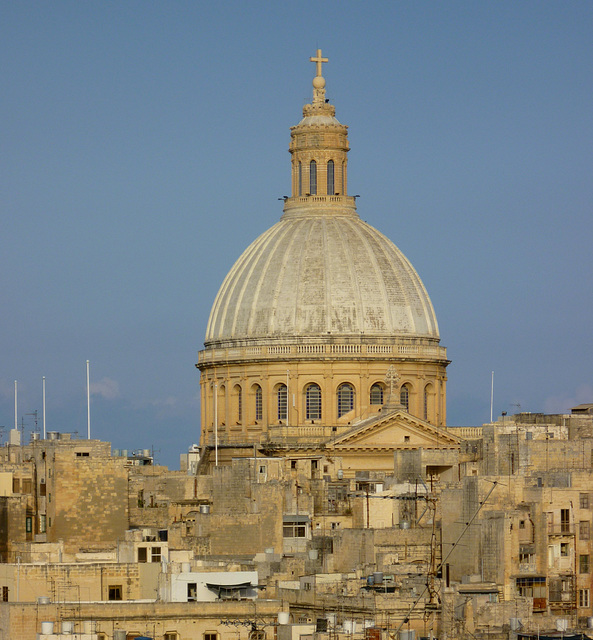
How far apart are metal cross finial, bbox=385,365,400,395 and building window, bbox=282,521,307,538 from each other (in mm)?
28495

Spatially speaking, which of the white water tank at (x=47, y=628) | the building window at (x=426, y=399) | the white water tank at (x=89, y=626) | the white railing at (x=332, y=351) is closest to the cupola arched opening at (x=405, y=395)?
the building window at (x=426, y=399)

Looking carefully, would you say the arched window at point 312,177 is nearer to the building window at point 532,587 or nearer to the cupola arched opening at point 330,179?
A: the cupola arched opening at point 330,179

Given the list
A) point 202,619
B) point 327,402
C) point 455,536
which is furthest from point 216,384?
point 202,619

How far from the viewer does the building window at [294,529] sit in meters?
89.0

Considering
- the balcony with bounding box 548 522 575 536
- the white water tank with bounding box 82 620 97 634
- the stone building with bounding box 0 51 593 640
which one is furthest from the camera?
the balcony with bounding box 548 522 575 536

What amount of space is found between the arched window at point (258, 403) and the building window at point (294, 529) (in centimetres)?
3316

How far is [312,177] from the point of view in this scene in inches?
4958

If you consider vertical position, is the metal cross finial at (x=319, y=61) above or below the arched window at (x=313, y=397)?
above

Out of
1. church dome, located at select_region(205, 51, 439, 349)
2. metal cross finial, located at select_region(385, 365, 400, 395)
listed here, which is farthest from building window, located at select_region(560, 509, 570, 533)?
church dome, located at select_region(205, 51, 439, 349)

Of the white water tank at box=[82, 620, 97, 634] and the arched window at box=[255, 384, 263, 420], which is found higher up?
the arched window at box=[255, 384, 263, 420]

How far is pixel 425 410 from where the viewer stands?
123375 millimetres

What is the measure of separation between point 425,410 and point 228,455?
10.0 meters

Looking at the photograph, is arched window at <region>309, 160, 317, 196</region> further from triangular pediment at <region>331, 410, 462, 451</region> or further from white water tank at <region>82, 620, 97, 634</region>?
white water tank at <region>82, 620, 97, 634</region>

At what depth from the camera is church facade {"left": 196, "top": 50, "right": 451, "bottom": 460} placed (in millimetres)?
121562
